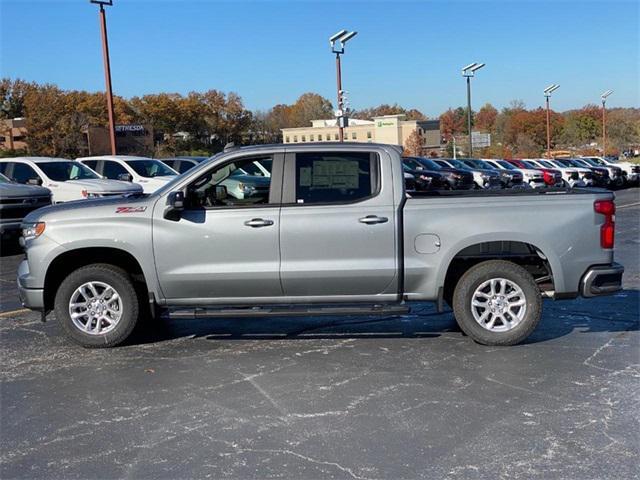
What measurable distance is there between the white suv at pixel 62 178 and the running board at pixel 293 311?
32.0 feet

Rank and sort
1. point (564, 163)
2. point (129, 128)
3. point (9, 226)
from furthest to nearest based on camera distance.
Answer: point (129, 128), point (564, 163), point (9, 226)

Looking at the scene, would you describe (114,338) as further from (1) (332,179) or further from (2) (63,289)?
(1) (332,179)

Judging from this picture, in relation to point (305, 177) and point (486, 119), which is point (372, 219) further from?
point (486, 119)

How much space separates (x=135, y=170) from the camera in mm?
17859

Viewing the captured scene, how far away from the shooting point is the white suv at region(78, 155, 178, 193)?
1745 cm

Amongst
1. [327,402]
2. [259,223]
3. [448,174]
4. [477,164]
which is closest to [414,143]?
[477,164]

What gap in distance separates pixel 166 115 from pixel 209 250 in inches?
3508

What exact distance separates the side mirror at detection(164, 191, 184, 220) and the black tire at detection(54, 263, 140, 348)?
2.46ft

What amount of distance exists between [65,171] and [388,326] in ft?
37.8

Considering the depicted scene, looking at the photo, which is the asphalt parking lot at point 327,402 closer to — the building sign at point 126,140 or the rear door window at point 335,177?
the rear door window at point 335,177

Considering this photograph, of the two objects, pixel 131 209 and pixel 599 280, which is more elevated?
pixel 131 209

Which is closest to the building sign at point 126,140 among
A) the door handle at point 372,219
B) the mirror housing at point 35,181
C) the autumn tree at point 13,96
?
the autumn tree at point 13,96

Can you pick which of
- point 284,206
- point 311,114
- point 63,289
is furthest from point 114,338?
point 311,114

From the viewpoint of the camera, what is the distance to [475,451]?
13.0 feet
